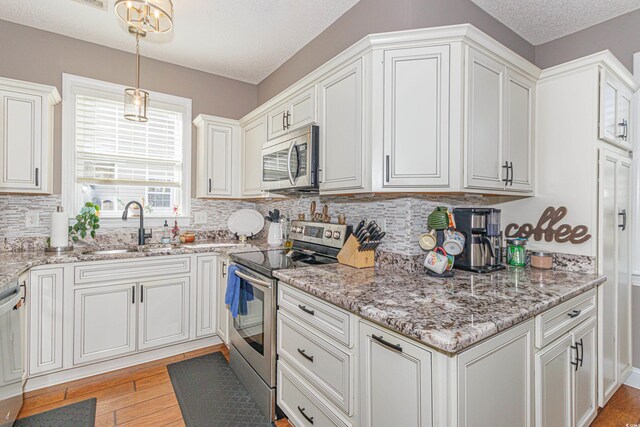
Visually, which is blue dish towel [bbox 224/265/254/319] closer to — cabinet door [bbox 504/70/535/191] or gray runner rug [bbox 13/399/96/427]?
gray runner rug [bbox 13/399/96/427]

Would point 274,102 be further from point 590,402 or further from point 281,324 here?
point 590,402

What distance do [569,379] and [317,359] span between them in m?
1.27

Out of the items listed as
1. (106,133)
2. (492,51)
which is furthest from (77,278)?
(492,51)

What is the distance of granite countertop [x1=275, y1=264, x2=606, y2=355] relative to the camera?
41.1 inches

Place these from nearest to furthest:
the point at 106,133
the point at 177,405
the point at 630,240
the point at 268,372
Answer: the point at 268,372 < the point at 177,405 < the point at 630,240 < the point at 106,133

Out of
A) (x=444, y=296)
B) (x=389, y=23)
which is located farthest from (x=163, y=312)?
(x=389, y=23)

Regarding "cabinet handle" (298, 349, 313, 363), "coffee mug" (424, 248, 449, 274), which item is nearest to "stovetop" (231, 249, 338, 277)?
"cabinet handle" (298, 349, 313, 363)

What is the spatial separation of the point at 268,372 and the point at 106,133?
277 centimetres

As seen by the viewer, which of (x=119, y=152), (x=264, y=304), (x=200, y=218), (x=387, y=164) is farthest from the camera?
(x=200, y=218)

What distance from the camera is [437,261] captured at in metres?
1.77

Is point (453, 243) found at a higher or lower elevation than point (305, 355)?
higher

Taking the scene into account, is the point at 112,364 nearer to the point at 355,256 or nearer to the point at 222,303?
the point at 222,303

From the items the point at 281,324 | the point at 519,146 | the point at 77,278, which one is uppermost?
the point at 519,146

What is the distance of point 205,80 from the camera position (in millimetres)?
3553
